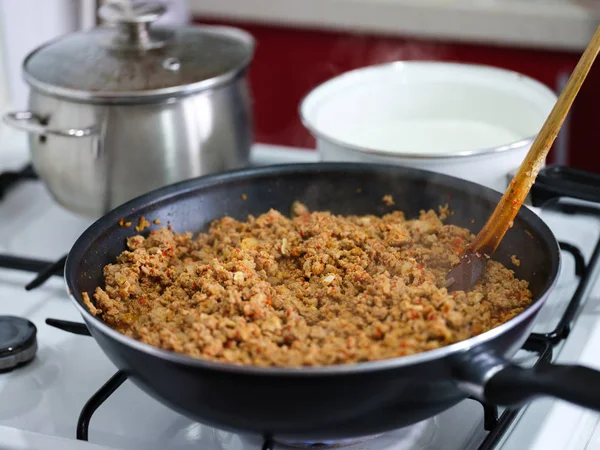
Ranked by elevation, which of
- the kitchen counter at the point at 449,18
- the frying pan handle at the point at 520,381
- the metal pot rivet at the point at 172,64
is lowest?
the kitchen counter at the point at 449,18

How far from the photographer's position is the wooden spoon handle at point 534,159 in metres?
0.75

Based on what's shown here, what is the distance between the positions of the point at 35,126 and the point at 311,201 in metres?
0.40

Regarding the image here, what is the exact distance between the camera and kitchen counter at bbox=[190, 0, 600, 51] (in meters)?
1.80

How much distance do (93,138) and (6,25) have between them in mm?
636

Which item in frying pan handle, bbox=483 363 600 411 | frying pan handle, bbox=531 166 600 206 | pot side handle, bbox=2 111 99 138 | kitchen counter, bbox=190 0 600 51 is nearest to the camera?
frying pan handle, bbox=483 363 600 411

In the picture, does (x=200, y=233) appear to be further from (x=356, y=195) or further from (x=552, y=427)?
(x=552, y=427)

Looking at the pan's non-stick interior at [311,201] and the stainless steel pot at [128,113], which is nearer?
the pan's non-stick interior at [311,201]

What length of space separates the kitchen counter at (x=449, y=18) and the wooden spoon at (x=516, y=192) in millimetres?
1110

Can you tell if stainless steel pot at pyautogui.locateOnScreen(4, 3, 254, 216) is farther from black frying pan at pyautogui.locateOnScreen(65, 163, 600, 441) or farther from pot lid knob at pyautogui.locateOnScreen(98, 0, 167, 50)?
black frying pan at pyautogui.locateOnScreen(65, 163, 600, 441)

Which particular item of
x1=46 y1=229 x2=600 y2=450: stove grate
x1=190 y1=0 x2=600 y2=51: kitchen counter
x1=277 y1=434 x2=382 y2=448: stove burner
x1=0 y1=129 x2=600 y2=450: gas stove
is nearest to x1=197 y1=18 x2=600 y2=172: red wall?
x1=190 y1=0 x2=600 y2=51: kitchen counter

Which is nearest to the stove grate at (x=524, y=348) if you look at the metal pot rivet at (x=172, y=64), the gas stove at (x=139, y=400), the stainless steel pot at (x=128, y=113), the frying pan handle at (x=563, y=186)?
the gas stove at (x=139, y=400)

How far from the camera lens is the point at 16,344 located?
83cm

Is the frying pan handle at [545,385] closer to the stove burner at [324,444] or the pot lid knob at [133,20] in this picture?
the stove burner at [324,444]

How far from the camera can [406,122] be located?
119 cm
